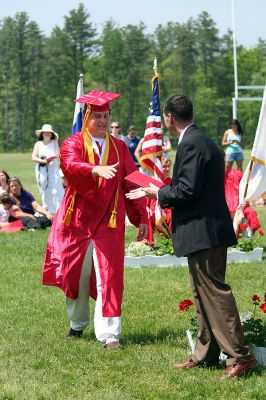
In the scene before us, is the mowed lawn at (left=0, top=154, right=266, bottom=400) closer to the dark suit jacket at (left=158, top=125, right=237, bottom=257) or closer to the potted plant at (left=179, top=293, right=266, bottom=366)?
the potted plant at (left=179, top=293, right=266, bottom=366)

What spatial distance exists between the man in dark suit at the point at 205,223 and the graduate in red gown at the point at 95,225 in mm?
1152

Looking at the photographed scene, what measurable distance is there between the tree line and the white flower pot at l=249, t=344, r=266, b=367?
278 feet

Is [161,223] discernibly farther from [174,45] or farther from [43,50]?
[174,45]

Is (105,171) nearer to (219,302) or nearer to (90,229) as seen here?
(90,229)

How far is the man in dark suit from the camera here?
6258mm

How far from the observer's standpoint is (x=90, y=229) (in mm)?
7656

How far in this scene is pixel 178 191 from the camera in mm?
6285

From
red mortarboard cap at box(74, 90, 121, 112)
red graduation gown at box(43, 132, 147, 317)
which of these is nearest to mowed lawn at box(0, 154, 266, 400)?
red graduation gown at box(43, 132, 147, 317)

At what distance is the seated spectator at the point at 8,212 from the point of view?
1595cm

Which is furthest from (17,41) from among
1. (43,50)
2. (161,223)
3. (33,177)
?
(161,223)

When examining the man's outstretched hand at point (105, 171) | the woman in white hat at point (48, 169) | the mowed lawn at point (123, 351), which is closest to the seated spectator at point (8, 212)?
the woman in white hat at point (48, 169)

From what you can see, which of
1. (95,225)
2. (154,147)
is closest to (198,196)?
(95,225)

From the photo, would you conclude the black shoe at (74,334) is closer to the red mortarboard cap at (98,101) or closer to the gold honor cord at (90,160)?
the gold honor cord at (90,160)

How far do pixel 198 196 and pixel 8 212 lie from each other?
10.2 metres
